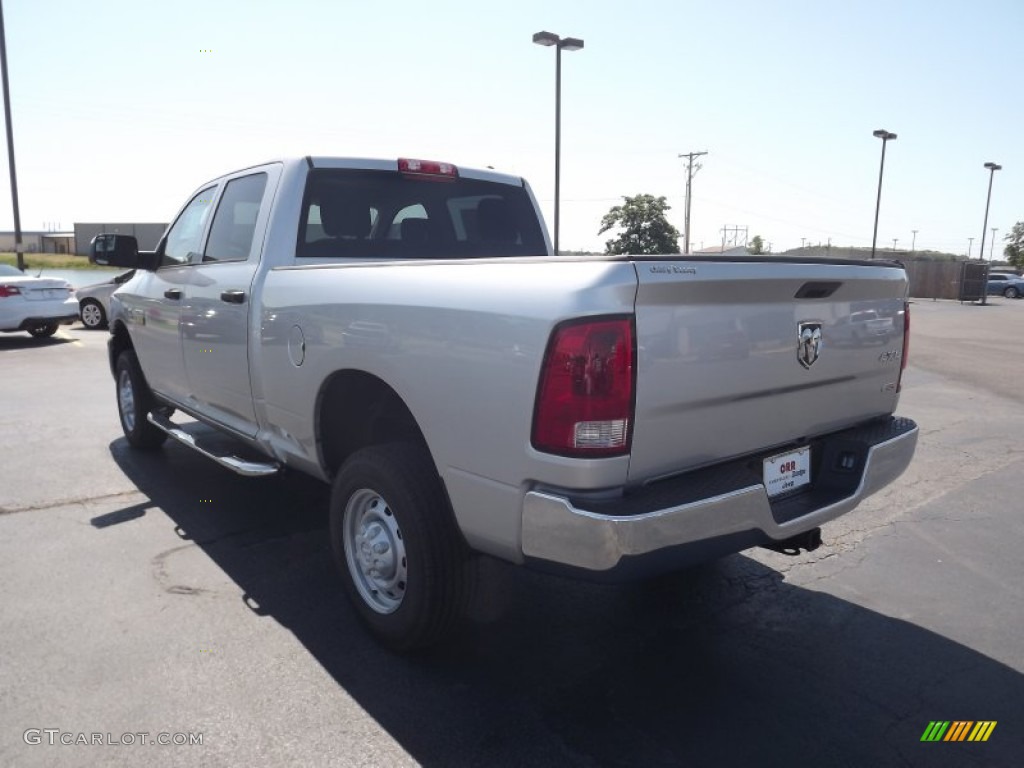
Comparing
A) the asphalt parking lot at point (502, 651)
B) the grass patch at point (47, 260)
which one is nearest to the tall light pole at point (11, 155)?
the grass patch at point (47, 260)

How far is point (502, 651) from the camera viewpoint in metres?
3.15

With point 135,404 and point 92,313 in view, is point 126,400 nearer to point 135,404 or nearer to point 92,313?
point 135,404

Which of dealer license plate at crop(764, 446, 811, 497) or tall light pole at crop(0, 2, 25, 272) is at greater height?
tall light pole at crop(0, 2, 25, 272)

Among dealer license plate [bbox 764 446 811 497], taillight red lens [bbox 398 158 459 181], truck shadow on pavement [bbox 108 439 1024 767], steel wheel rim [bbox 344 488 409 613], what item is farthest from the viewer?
taillight red lens [bbox 398 158 459 181]

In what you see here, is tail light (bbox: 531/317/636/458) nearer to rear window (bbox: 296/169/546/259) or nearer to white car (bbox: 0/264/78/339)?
rear window (bbox: 296/169/546/259)

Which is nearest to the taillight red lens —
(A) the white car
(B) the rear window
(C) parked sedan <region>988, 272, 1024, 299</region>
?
(B) the rear window

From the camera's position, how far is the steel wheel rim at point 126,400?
613cm

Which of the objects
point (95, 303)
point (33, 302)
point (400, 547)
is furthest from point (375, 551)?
point (95, 303)

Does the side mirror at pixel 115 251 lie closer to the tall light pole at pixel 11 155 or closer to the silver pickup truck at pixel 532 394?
the silver pickup truck at pixel 532 394

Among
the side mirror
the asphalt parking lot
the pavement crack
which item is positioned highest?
the side mirror

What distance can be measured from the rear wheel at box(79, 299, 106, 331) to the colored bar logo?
16468mm

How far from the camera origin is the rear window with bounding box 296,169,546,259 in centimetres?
419

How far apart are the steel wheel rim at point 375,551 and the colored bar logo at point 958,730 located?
77.2 inches

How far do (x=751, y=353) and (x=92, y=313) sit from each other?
636 inches
